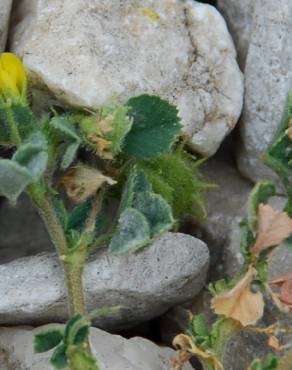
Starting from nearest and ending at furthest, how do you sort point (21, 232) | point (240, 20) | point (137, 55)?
point (137, 55)
point (240, 20)
point (21, 232)

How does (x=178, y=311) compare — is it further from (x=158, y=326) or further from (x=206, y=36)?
(x=206, y=36)

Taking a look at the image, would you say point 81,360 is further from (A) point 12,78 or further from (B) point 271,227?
(A) point 12,78

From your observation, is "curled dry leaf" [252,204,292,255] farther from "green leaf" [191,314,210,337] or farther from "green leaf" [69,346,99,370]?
"green leaf" [69,346,99,370]

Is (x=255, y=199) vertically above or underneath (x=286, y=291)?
above

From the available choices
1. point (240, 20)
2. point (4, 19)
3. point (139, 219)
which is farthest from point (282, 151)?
point (4, 19)


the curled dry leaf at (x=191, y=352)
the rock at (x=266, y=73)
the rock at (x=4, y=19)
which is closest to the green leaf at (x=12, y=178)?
the curled dry leaf at (x=191, y=352)
